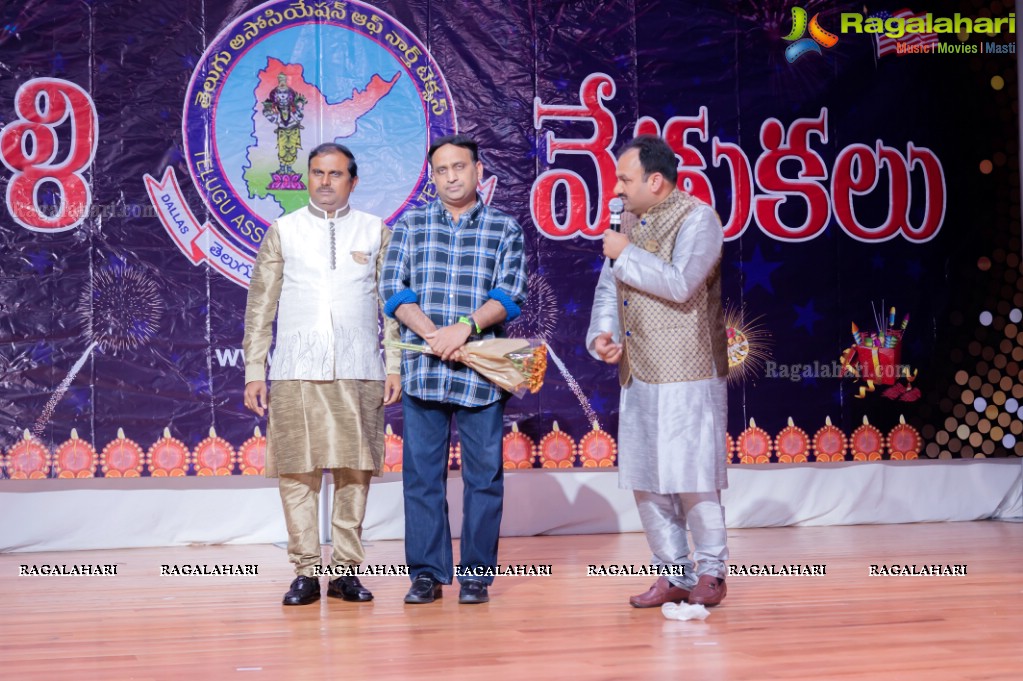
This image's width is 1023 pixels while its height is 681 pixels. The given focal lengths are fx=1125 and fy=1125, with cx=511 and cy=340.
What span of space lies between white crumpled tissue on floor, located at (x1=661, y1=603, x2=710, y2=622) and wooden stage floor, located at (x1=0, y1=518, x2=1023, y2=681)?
0.12ft

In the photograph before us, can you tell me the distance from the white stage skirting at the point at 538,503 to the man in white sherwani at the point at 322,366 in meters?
1.47

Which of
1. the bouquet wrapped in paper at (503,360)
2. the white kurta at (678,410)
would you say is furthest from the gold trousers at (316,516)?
the white kurta at (678,410)

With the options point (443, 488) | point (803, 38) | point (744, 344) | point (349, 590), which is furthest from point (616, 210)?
point (803, 38)

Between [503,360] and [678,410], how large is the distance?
0.54 metres

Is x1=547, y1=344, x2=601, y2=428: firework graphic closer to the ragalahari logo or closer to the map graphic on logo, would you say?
the map graphic on logo

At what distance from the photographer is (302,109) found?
193 inches

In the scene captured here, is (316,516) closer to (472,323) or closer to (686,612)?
(472,323)

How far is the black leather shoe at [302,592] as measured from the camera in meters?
3.33

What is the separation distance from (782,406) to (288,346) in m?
2.74

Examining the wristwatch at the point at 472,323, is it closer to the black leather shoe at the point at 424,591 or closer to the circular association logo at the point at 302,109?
the black leather shoe at the point at 424,591

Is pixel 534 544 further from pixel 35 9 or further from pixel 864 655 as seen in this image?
pixel 35 9

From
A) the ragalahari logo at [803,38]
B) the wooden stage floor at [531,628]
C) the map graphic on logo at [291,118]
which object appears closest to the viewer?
the wooden stage floor at [531,628]

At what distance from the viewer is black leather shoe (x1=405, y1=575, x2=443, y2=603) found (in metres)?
3.31

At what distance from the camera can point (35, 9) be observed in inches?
185
